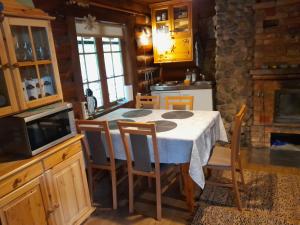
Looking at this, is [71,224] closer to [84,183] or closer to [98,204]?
[84,183]

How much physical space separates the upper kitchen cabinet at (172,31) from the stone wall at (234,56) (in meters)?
0.64

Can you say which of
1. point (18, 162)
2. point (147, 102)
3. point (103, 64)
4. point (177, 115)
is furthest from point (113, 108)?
point (18, 162)

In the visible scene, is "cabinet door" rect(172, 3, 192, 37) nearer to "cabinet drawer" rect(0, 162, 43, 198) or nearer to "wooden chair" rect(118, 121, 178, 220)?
"wooden chair" rect(118, 121, 178, 220)

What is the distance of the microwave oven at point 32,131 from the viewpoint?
178 centimetres

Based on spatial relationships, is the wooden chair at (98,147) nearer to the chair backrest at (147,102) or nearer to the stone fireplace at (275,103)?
the chair backrest at (147,102)

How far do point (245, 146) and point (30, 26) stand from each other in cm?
341

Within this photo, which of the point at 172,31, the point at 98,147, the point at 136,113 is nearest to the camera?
the point at 98,147

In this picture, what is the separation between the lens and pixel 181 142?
7.23ft

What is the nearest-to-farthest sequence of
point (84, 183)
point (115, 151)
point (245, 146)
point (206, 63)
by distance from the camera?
point (84, 183), point (115, 151), point (245, 146), point (206, 63)

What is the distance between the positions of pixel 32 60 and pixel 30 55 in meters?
0.04

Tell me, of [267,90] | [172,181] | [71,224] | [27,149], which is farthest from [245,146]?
[27,149]

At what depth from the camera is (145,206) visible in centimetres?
257

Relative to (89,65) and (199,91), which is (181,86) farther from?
(89,65)

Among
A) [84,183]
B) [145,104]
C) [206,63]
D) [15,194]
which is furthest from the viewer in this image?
[206,63]
